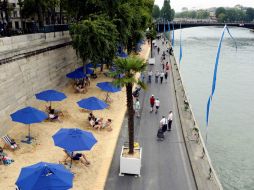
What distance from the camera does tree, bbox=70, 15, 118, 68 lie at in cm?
2797

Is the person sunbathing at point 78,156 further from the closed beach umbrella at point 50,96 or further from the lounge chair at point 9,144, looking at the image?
the closed beach umbrella at point 50,96

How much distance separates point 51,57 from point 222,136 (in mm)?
16300

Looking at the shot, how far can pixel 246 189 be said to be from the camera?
57.4 ft

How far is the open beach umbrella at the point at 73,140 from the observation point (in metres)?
14.8

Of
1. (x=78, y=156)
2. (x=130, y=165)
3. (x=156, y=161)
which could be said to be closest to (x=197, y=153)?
(x=156, y=161)

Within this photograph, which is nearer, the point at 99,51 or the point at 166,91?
the point at 99,51

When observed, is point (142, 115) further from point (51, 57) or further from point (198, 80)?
point (198, 80)

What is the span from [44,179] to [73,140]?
3.64 m

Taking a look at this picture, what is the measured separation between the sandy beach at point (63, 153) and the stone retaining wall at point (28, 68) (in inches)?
57.5

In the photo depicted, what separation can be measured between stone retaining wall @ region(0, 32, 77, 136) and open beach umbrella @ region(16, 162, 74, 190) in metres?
8.67

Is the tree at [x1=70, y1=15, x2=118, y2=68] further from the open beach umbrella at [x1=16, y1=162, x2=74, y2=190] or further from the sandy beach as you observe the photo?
the open beach umbrella at [x1=16, y1=162, x2=74, y2=190]

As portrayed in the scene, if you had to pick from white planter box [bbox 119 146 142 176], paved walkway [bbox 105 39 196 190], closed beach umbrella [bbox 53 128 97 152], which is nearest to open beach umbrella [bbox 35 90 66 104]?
paved walkway [bbox 105 39 196 190]

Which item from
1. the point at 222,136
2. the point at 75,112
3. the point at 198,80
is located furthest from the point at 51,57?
the point at 198,80

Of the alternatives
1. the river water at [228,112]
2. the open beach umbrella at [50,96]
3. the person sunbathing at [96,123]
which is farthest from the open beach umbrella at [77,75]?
the river water at [228,112]
